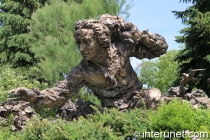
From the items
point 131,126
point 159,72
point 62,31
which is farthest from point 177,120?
point 159,72

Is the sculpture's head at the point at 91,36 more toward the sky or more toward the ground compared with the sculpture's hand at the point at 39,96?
more toward the sky

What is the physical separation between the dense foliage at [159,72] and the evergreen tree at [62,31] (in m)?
5.27

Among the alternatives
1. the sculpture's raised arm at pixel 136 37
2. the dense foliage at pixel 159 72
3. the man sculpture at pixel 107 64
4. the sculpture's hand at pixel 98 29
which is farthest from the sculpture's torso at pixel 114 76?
the dense foliage at pixel 159 72

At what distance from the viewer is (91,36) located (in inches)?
181

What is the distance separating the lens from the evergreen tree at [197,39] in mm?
9234

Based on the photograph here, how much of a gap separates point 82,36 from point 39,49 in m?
8.43

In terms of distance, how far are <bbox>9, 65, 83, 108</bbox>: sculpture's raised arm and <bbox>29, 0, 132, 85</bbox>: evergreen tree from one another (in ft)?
20.7

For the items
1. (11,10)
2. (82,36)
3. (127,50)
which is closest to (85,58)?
(82,36)

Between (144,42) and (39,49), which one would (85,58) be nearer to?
(144,42)

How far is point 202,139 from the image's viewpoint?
282 cm

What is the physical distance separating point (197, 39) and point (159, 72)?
284 inches

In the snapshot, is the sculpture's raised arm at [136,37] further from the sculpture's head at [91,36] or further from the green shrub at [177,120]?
the green shrub at [177,120]

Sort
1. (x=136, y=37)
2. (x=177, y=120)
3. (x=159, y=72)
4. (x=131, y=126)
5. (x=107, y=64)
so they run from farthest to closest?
(x=159, y=72) < (x=136, y=37) < (x=107, y=64) < (x=131, y=126) < (x=177, y=120)

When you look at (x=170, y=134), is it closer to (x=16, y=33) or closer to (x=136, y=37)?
(x=136, y=37)
